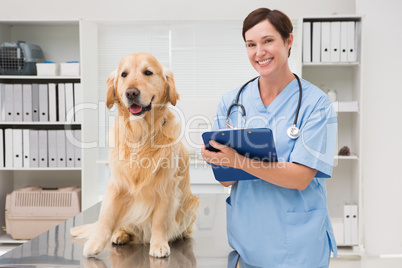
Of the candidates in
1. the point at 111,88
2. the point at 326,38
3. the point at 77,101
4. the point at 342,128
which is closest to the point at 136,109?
the point at 111,88

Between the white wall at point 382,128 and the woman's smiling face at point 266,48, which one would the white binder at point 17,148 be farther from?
the white wall at point 382,128

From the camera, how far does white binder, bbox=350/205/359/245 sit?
350 cm

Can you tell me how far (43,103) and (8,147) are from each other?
0.52 m

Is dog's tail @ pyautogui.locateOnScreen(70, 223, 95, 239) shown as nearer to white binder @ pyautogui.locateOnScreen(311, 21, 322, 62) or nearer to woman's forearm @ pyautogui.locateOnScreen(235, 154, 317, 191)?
woman's forearm @ pyautogui.locateOnScreen(235, 154, 317, 191)

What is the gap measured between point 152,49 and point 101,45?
1.75 ft

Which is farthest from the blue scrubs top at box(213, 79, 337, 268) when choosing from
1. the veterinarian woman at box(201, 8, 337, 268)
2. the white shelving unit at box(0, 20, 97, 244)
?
the white shelving unit at box(0, 20, 97, 244)

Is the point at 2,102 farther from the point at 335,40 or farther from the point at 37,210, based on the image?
the point at 335,40

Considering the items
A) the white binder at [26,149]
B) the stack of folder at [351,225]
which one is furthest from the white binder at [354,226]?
the white binder at [26,149]

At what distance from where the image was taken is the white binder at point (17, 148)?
363cm

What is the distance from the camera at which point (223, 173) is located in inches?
52.1

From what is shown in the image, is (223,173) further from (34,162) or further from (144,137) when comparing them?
(34,162)

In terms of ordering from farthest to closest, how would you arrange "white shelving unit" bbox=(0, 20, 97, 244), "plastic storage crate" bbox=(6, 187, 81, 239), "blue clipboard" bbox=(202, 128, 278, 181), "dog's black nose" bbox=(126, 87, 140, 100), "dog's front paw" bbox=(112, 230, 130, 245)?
"white shelving unit" bbox=(0, 20, 97, 244)
"plastic storage crate" bbox=(6, 187, 81, 239)
"dog's front paw" bbox=(112, 230, 130, 245)
"dog's black nose" bbox=(126, 87, 140, 100)
"blue clipboard" bbox=(202, 128, 278, 181)

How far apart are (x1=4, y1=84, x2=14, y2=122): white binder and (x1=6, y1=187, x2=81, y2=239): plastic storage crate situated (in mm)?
691

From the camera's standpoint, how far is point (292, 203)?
1.30 metres
